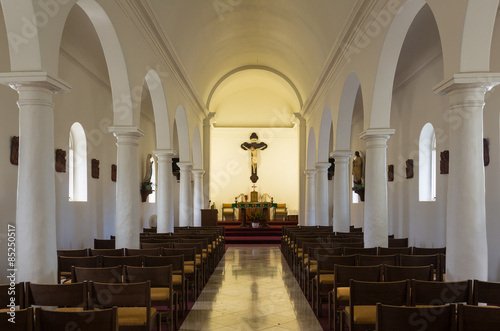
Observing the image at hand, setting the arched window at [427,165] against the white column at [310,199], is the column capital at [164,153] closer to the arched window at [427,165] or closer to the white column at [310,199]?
the arched window at [427,165]

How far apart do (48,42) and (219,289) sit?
18.9 ft

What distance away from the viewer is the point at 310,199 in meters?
19.2

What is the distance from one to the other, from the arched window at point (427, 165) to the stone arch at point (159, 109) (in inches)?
272

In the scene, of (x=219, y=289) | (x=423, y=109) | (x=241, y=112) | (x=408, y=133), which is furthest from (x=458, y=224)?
(x=241, y=112)

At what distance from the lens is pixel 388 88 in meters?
8.81

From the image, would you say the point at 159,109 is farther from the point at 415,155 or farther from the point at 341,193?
the point at 415,155

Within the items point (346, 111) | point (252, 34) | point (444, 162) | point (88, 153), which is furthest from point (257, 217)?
point (444, 162)

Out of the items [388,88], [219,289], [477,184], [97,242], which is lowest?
[219,289]

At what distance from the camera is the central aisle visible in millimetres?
6586

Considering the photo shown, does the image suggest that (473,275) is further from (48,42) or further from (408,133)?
(408,133)

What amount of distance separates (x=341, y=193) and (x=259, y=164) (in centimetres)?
1388

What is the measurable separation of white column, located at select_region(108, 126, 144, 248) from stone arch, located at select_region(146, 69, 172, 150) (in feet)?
8.44

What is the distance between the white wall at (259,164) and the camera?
27000mm

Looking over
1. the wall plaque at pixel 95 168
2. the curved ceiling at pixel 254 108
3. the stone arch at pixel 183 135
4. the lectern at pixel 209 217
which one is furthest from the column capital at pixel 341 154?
the curved ceiling at pixel 254 108
